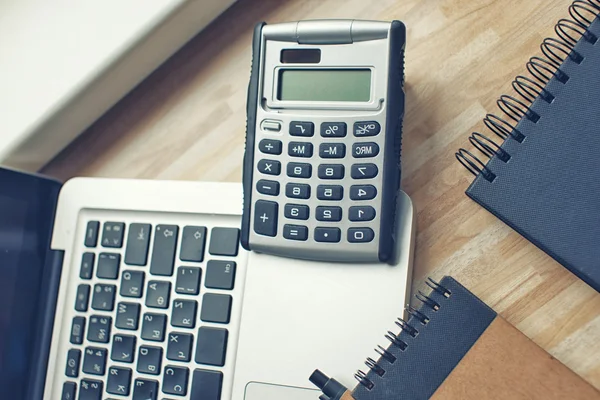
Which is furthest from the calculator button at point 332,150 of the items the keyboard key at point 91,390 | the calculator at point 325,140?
the keyboard key at point 91,390

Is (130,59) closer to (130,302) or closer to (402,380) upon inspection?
(130,302)

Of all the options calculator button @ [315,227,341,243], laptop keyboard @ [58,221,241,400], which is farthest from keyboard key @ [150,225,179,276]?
calculator button @ [315,227,341,243]

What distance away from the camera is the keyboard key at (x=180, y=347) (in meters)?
0.42

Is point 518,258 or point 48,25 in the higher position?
point 48,25

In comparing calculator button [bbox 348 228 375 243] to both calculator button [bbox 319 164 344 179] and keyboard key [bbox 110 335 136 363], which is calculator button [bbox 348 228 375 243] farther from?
keyboard key [bbox 110 335 136 363]

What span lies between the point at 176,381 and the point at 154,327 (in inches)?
1.5

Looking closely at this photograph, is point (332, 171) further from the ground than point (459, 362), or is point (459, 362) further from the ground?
point (332, 171)

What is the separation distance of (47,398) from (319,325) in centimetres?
20

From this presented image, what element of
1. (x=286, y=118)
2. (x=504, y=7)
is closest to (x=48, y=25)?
(x=286, y=118)

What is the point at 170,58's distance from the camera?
0.48m

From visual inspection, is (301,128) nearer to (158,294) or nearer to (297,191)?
(297,191)

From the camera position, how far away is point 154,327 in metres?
0.43

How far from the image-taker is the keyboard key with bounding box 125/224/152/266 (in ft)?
1.45

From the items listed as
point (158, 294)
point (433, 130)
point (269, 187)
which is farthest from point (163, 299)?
point (433, 130)
